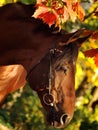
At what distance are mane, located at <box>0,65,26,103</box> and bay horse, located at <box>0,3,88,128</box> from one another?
0.92 ft

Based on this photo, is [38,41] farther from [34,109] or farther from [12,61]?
[34,109]

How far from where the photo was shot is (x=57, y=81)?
4.47 metres

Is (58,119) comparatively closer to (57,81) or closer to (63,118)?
(63,118)

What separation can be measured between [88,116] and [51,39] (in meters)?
7.07

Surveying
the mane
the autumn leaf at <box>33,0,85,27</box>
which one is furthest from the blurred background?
the autumn leaf at <box>33,0,85,27</box>

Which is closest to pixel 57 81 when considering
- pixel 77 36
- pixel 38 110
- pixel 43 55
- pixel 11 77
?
pixel 43 55

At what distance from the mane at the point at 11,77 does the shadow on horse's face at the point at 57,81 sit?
1.32 feet

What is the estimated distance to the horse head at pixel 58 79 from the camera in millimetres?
4418

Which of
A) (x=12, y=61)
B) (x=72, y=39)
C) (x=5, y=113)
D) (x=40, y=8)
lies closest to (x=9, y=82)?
(x=12, y=61)

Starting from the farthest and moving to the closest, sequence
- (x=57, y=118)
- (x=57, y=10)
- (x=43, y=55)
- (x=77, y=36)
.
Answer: (x=57, y=118)
(x=43, y=55)
(x=77, y=36)
(x=57, y=10)

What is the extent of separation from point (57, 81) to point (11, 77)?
83 centimetres

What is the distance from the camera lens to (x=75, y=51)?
176 inches

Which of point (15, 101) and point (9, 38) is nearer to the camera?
point (9, 38)

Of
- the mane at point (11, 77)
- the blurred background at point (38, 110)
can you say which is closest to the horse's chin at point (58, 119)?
the mane at point (11, 77)
